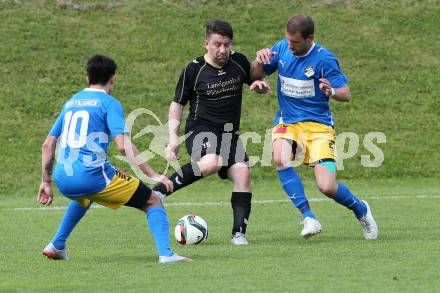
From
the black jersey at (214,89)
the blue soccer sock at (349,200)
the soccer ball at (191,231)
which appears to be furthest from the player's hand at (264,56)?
the soccer ball at (191,231)

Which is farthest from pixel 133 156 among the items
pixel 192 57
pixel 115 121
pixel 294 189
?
pixel 192 57

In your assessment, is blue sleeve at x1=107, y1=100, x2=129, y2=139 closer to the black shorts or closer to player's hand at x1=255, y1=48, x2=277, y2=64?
the black shorts

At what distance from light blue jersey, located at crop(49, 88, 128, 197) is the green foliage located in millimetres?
9243

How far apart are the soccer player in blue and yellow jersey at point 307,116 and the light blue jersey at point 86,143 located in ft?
7.60

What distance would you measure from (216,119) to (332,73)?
3.92 ft

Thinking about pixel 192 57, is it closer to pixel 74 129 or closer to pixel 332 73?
pixel 332 73

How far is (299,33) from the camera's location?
9867 mm

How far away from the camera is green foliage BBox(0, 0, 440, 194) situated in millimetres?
19109

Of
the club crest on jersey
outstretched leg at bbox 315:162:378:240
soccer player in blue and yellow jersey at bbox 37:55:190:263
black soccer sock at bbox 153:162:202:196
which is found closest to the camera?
soccer player in blue and yellow jersey at bbox 37:55:190:263

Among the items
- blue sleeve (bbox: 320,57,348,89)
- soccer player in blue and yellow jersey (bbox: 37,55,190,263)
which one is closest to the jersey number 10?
soccer player in blue and yellow jersey (bbox: 37,55,190,263)

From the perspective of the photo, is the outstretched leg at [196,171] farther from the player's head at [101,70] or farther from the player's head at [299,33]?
the player's head at [101,70]

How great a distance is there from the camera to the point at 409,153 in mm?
19000

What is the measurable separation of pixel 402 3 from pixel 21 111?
1012 centimetres

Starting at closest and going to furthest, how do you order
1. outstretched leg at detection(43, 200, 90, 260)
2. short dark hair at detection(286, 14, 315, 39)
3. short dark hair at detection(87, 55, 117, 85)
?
1. short dark hair at detection(87, 55, 117, 85)
2. outstretched leg at detection(43, 200, 90, 260)
3. short dark hair at detection(286, 14, 315, 39)
